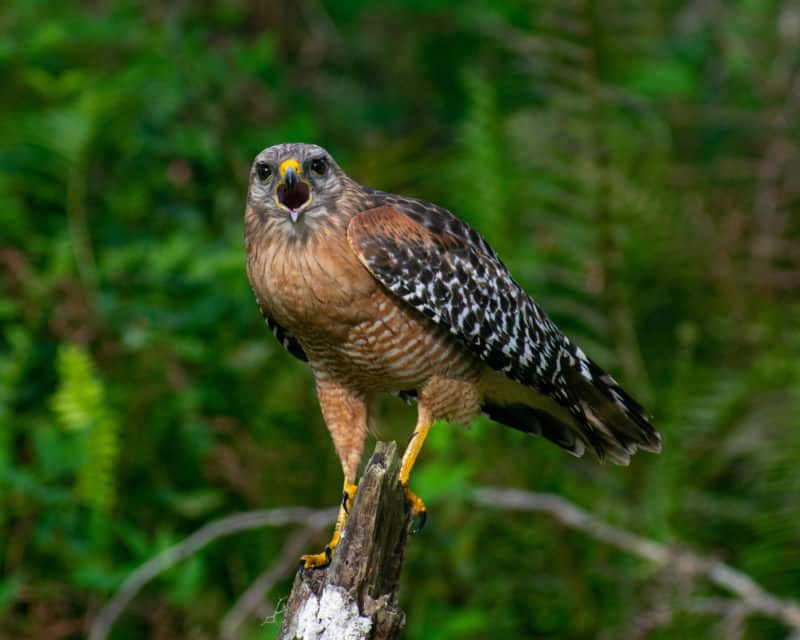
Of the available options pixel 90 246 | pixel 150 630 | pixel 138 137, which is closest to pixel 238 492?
pixel 150 630

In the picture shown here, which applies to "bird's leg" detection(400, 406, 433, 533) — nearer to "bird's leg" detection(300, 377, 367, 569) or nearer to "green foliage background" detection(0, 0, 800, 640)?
"bird's leg" detection(300, 377, 367, 569)

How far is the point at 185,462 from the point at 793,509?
3343mm

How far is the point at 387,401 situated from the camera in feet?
24.3

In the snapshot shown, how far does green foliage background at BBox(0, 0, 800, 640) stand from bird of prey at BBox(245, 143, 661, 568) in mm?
928

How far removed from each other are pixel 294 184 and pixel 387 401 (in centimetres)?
324

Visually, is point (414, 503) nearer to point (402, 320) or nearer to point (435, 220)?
point (402, 320)

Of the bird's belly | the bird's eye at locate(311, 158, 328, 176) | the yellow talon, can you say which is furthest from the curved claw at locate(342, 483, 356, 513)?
the bird's eye at locate(311, 158, 328, 176)

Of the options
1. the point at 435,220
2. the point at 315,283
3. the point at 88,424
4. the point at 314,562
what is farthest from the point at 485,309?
the point at 88,424

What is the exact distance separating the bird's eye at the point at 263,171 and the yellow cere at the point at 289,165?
0.10m

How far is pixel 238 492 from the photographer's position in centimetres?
703

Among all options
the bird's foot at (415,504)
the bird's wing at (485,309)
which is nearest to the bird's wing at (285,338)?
the bird's wing at (485,309)

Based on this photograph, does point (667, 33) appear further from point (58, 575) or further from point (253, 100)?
point (58, 575)

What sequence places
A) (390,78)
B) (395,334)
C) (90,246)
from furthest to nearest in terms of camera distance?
(390,78) < (90,246) < (395,334)

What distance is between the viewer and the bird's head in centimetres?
432
